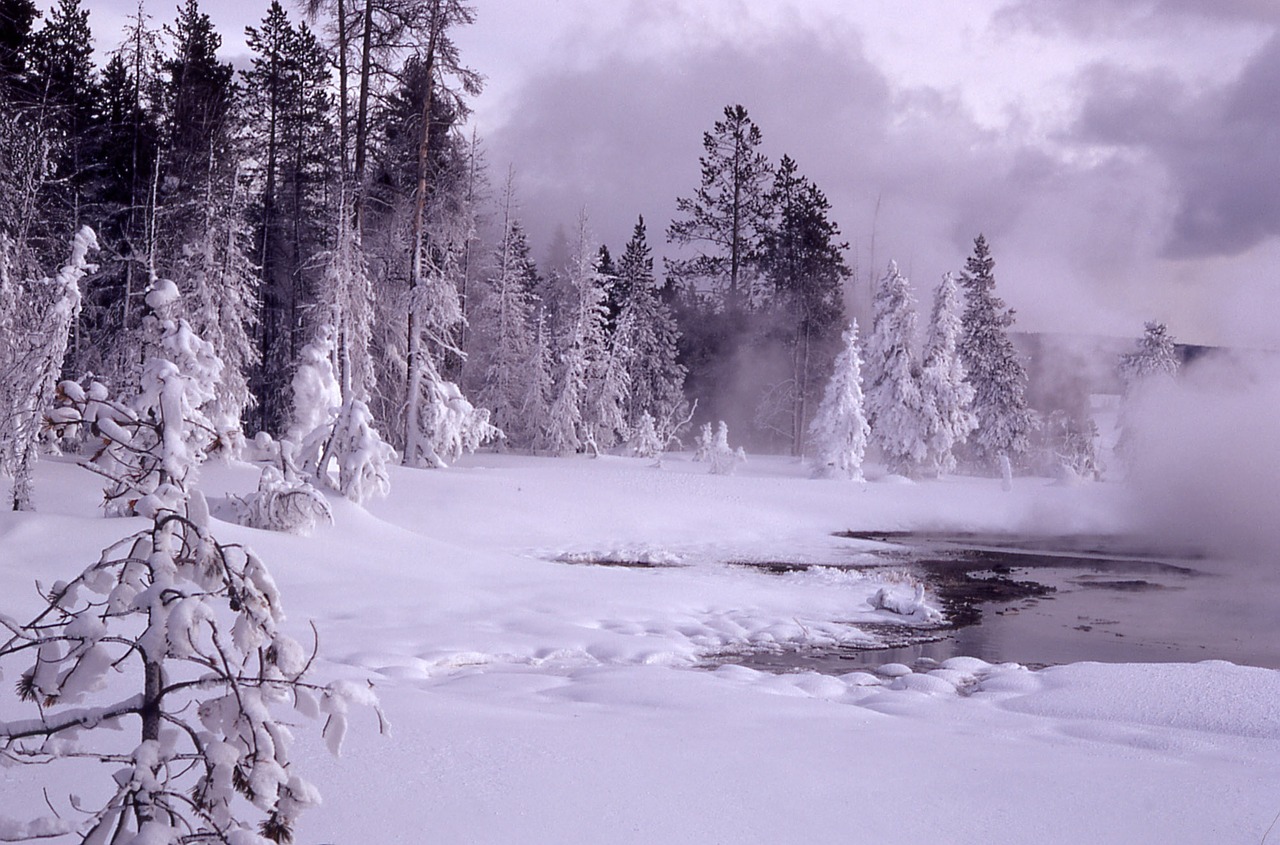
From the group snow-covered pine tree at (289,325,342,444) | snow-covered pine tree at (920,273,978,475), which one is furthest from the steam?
snow-covered pine tree at (289,325,342,444)

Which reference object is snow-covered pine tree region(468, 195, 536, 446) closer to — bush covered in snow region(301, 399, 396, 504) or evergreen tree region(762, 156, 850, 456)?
evergreen tree region(762, 156, 850, 456)

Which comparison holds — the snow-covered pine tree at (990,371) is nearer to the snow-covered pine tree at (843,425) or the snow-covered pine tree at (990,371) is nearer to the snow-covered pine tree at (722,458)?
the snow-covered pine tree at (843,425)

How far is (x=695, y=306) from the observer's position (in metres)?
54.7

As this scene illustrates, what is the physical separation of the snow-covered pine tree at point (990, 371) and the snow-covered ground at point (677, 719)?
33207 mm

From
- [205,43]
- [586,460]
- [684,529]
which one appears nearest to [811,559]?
[684,529]

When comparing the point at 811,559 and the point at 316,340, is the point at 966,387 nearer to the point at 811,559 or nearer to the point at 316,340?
the point at 811,559

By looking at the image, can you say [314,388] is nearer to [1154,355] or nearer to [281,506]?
[281,506]

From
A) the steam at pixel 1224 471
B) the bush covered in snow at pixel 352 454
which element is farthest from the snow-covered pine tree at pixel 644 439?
the bush covered in snow at pixel 352 454

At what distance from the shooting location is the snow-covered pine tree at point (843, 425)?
3650 cm

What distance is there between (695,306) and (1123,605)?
39.9 m

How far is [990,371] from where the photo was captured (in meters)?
48.0

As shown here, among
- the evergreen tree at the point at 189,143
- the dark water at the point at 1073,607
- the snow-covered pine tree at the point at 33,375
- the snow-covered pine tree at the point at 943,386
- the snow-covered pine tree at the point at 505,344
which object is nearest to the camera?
the snow-covered pine tree at the point at 33,375

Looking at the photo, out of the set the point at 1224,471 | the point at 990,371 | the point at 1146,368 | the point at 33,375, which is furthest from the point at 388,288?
the point at 1146,368

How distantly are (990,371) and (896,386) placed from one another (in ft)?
26.9
